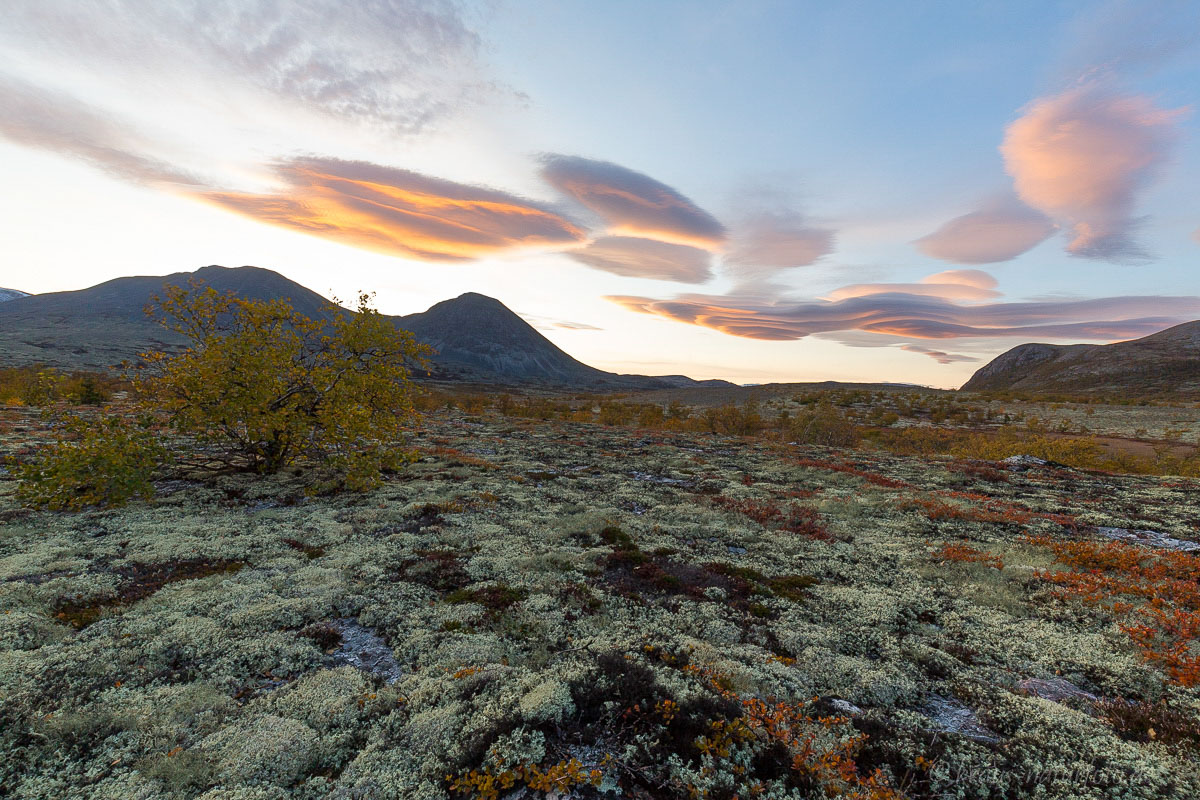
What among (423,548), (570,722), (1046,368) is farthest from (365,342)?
(1046,368)

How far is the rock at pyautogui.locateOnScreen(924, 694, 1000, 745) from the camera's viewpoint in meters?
5.71

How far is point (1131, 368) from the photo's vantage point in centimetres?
14512

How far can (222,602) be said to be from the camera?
26.8ft

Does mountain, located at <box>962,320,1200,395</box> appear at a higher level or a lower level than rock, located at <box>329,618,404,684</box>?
higher

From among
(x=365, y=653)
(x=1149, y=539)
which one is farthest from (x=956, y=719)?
Answer: (x=1149, y=539)

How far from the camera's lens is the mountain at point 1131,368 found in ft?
411

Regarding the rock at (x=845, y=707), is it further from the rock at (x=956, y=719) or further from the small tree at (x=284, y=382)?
the small tree at (x=284, y=382)

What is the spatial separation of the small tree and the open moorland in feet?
6.62

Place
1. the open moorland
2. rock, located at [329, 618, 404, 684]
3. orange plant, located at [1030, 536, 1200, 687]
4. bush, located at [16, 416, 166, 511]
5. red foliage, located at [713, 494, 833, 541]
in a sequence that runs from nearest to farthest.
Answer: the open moorland
rock, located at [329, 618, 404, 684]
orange plant, located at [1030, 536, 1200, 687]
bush, located at [16, 416, 166, 511]
red foliage, located at [713, 494, 833, 541]

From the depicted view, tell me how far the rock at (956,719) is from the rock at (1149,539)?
12.8 m

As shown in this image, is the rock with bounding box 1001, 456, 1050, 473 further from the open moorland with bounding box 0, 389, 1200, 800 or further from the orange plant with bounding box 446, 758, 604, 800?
the orange plant with bounding box 446, 758, 604, 800

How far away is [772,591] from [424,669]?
7.47 meters

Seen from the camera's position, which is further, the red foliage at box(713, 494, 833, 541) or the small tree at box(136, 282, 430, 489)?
the small tree at box(136, 282, 430, 489)

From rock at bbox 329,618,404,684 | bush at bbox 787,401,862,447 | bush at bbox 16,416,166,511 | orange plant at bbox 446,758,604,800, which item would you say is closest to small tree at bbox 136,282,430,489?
bush at bbox 16,416,166,511
